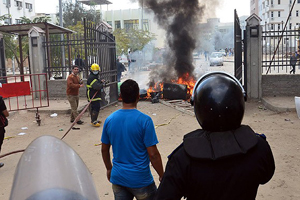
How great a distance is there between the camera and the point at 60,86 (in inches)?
520

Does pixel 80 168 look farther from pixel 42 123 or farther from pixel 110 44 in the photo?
pixel 110 44

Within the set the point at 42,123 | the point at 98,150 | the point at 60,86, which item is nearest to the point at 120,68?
the point at 60,86

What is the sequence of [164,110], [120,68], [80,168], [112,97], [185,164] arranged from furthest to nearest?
[120,68] → [112,97] → [164,110] → [80,168] → [185,164]

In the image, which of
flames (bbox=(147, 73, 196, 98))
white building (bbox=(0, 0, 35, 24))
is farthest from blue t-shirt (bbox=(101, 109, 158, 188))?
white building (bbox=(0, 0, 35, 24))

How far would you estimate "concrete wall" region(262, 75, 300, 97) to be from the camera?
1158 cm

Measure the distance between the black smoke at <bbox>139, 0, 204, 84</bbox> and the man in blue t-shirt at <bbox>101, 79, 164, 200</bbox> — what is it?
1242cm

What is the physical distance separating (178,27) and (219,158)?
1518 cm

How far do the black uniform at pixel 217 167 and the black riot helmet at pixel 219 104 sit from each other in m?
0.05

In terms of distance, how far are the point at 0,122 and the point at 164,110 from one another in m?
6.20

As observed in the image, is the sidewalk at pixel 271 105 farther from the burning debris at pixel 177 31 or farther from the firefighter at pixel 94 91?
the burning debris at pixel 177 31

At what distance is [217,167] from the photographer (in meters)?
1.58

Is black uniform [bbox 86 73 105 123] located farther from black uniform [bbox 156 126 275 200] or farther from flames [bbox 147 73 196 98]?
black uniform [bbox 156 126 275 200]

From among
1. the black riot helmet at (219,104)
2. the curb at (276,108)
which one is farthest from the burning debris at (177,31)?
the black riot helmet at (219,104)

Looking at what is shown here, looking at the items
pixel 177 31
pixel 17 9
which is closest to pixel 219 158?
pixel 177 31
